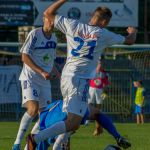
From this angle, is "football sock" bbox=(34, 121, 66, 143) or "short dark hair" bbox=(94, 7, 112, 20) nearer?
"football sock" bbox=(34, 121, 66, 143)

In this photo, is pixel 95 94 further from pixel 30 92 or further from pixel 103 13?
pixel 103 13

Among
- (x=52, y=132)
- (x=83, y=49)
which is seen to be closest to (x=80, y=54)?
(x=83, y=49)

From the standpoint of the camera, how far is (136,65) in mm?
27516

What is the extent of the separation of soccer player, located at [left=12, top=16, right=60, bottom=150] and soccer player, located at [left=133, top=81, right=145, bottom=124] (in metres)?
12.9

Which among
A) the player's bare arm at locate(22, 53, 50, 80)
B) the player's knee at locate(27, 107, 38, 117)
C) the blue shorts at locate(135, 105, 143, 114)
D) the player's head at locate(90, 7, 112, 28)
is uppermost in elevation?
the player's head at locate(90, 7, 112, 28)

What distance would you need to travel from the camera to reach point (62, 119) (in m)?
11.2

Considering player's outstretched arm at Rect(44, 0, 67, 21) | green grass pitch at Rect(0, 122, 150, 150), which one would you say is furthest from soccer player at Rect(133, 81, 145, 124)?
player's outstretched arm at Rect(44, 0, 67, 21)

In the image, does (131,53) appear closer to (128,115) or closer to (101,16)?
(128,115)

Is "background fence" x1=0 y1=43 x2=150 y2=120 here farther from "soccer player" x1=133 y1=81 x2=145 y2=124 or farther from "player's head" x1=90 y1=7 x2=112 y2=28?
"player's head" x1=90 y1=7 x2=112 y2=28

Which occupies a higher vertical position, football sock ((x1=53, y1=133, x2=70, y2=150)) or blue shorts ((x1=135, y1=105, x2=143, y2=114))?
football sock ((x1=53, y1=133, x2=70, y2=150))

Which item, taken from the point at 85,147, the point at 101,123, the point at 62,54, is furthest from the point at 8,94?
the point at 101,123

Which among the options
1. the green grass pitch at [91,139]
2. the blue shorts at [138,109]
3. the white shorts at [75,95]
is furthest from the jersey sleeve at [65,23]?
the blue shorts at [138,109]

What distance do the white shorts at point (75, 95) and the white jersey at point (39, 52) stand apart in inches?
84.6

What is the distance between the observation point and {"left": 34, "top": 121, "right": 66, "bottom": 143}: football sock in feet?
35.9
